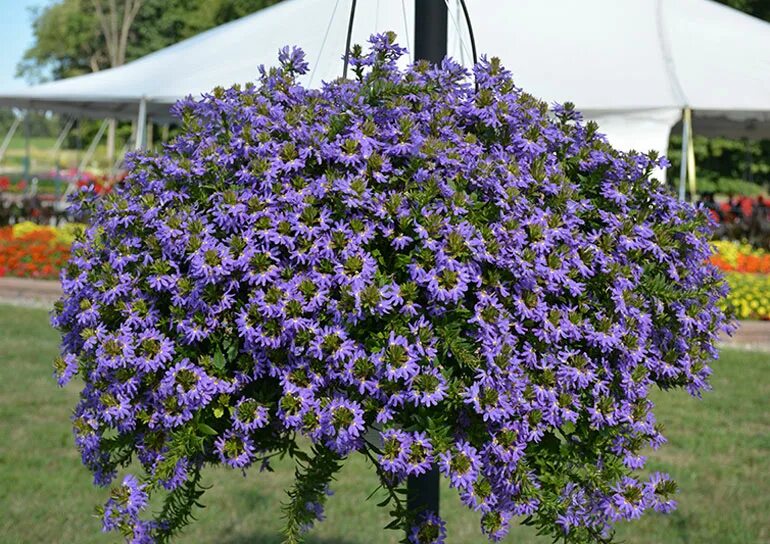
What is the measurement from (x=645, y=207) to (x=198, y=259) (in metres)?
1.02

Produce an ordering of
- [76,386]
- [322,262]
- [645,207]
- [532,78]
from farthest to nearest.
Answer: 1. [532,78]
2. [76,386]
3. [645,207]
4. [322,262]

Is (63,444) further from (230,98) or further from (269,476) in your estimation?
(230,98)

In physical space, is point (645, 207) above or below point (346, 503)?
above

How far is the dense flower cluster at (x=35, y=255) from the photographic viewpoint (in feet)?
35.4

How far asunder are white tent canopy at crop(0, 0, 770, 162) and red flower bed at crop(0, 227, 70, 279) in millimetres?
1840

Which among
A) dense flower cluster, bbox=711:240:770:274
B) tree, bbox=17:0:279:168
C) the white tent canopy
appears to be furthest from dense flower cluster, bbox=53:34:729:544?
tree, bbox=17:0:279:168

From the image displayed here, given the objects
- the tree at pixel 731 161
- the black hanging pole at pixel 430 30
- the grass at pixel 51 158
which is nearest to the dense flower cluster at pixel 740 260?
the black hanging pole at pixel 430 30

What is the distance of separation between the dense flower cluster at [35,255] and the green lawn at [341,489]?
14.6ft

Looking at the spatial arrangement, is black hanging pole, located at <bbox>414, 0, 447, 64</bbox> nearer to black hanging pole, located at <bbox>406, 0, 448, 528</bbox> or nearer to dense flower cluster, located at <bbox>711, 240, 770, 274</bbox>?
black hanging pole, located at <bbox>406, 0, 448, 528</bbox>

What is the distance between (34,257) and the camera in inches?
427

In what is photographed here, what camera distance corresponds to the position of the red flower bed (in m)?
10.8

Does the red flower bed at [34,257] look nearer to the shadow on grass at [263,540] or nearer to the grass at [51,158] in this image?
the shadow on grass at [263,540]

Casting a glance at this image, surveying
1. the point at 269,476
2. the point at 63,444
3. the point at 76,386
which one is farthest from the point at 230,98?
the point at 76,386

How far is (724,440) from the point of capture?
5547mm
